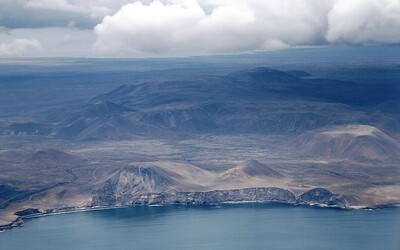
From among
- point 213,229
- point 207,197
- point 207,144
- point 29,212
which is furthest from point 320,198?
point 207,144

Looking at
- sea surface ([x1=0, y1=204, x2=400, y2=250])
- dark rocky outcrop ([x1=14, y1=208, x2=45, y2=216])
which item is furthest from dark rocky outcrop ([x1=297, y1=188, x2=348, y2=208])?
dark rocky outcrop ([x1=14, y1=208, x2=45, y2=216])

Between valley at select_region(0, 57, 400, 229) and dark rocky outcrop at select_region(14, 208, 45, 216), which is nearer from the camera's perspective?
dark rocky outcrop at select_region(14, 208, 45, 216)

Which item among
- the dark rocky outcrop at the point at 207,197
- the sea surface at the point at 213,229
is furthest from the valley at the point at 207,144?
the sea surface at the point at 213,229

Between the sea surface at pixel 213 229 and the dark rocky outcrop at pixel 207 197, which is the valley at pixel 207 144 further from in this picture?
the sea surface at pixel 213 229

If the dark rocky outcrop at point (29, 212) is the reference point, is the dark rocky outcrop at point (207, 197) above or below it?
above

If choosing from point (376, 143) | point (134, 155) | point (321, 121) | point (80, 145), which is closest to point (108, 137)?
point (80, 145)

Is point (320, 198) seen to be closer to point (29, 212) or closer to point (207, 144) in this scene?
point (29, 212)

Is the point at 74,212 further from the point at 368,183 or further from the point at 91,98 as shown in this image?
the point at 91,98

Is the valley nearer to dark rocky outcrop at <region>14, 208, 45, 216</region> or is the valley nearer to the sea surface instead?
dark rocky outcrop at <region>14, 208, 45, 216</region>

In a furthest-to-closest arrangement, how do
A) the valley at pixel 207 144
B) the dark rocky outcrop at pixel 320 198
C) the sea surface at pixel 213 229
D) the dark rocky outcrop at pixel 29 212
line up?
the valley at pixel 207 144, the dark rocky outcrop at pixel 320 198, the dark rocky outcrop at pixel 29 212, the sea surface at pixel 213 229
